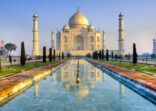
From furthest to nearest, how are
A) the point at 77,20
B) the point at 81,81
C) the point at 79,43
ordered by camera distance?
the point at 79,43
the point at 77,20
the point at 81,81

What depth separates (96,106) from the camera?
7496 millimetres

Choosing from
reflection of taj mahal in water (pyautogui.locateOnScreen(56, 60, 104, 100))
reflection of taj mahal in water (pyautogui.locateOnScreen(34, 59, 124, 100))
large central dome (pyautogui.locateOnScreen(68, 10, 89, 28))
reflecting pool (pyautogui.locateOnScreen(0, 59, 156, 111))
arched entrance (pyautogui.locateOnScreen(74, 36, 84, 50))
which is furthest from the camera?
arched entrance (pyautogui.locateOnScreen(74, 36, 84, 50))

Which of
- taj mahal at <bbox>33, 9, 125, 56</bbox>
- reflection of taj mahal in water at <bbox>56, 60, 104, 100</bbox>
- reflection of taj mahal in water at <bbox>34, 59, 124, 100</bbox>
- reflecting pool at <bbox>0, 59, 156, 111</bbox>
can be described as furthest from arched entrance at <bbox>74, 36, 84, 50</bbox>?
reflecting pool at <bbox>0, 59, 156, 111</bbox>

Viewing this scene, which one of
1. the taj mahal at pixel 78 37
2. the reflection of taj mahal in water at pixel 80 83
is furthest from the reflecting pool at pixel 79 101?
the taj mahal at pixel 78 37

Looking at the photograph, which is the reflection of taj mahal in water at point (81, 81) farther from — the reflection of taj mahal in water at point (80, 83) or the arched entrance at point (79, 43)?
the arched entrance at point (79, 43)

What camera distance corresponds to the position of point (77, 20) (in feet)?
282

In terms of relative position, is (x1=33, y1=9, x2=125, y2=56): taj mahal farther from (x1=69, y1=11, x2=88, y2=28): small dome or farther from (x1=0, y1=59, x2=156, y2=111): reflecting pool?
(x1=0, y1=59, x2=156, y2=111): reflecting pool

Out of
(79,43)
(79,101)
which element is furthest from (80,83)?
(79,43)

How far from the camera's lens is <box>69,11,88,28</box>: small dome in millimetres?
85875

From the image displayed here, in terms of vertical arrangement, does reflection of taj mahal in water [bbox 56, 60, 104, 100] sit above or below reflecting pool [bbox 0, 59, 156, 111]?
above

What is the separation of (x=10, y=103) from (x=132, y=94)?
12.7 ft

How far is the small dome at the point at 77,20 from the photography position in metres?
85.9

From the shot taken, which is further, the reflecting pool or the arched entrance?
the arched entrance

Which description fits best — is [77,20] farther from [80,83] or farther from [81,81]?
[80,83]
